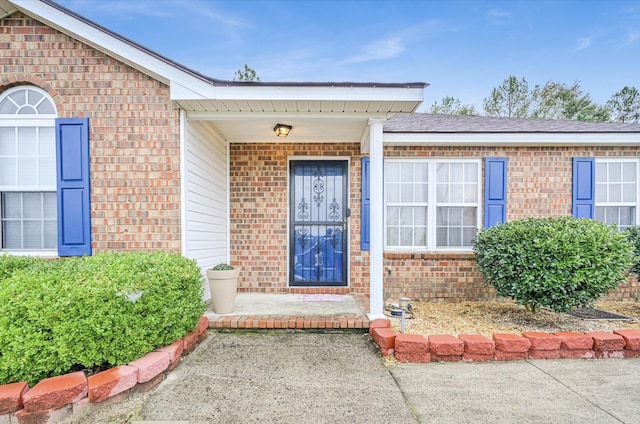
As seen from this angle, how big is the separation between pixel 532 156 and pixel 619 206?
168 centimetres

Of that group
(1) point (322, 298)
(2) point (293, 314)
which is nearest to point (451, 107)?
(1) point (322, 298)

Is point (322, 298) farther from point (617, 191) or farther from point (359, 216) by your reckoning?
point (617, 191)

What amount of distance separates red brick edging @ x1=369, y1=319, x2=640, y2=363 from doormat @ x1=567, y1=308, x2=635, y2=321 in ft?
4.05

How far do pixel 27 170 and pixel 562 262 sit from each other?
250 inches

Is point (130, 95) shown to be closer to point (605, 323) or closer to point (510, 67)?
point (605, 323)

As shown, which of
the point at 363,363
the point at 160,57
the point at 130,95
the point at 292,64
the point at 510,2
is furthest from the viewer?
the point at 292,64

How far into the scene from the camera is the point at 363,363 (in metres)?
2.81

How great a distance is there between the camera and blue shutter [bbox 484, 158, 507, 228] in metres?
5.07

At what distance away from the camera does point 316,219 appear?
5250 mm

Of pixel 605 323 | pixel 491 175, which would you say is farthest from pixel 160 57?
pixel 605 323

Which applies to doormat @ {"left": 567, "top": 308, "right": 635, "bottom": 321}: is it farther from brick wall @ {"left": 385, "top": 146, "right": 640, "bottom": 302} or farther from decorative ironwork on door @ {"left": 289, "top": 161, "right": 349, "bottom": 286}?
decorative ironwork on door @ {"left": 289, "top": 161, "right": 349, "bottom": 286}

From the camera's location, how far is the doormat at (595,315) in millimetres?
4137

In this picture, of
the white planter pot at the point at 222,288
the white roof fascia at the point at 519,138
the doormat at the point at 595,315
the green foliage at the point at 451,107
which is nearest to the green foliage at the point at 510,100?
the green foliage at the point at 451,107

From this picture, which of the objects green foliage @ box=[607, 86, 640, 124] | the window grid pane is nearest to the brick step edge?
the window grid pane
